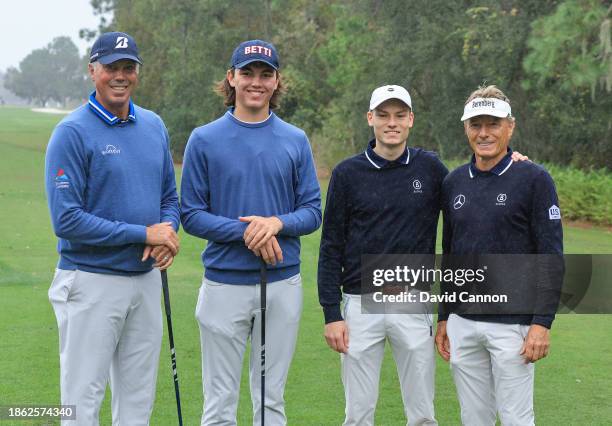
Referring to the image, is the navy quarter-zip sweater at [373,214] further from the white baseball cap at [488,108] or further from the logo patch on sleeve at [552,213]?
the logo patch on sleeve at [552,213]

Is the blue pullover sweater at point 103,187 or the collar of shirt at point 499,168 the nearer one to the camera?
the blue pullover sweater at point 103,187

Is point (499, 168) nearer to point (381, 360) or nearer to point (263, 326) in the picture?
point (381, 360)

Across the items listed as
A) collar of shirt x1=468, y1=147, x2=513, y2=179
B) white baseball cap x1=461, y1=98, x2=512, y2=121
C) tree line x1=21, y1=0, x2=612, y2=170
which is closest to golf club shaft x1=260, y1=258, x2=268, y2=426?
collar of shirt x1=468, y1=147, x2=513, y2=179

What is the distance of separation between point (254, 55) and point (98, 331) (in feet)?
5.08

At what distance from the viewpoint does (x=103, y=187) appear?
433 cm

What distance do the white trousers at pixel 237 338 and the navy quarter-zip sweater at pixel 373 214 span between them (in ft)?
0.78

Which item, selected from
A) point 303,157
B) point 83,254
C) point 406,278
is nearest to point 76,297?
point 83,254

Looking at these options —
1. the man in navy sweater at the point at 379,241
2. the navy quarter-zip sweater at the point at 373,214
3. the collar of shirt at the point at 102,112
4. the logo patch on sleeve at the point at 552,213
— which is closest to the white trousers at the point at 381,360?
the man in navy sweater at the point at 379,241

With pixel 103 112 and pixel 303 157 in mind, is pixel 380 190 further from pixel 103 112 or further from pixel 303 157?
pixel 103 112

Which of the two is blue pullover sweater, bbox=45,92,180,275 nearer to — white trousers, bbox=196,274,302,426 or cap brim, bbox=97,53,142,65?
cap brim, bbox=97,53,142,65

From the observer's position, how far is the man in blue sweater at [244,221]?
178 inches

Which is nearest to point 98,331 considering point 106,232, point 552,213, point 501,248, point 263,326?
point 106,232

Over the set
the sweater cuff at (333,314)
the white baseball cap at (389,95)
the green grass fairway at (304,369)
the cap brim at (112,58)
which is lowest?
the green grass fairway at (304,369)

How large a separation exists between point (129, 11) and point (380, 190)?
5761 centimetres
